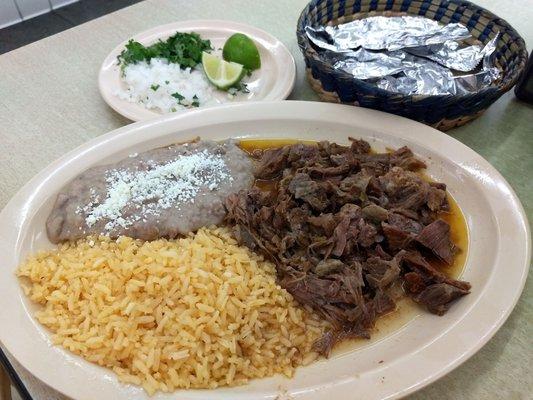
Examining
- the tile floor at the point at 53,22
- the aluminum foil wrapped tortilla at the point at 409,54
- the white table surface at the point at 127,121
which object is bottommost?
the tile floor at the point at 53,22

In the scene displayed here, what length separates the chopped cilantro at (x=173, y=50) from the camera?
86.7 inches

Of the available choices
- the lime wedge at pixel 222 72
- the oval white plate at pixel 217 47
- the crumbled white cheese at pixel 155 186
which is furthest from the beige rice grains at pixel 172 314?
the lime wedge at pixel 222 72

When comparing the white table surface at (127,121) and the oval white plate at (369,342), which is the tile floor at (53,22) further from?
the oval white plate at (369,342)

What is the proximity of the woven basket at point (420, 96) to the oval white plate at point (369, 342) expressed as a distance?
66 millimetres

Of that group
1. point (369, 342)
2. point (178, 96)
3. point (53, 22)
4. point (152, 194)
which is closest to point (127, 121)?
point (178, 96)

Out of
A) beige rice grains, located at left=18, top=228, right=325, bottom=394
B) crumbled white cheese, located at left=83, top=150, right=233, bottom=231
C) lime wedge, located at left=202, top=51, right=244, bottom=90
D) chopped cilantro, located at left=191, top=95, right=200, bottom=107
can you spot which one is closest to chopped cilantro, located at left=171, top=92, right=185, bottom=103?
chopped cilantro, located at left=191, top=95, right=200, bottom=107

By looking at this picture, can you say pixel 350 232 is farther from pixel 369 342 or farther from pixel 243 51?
pixel 243 51

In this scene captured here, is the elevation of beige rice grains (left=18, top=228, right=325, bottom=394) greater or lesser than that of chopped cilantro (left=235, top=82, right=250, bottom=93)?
greater

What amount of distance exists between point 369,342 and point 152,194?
2.79 ft

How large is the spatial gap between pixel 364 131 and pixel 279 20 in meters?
1.13

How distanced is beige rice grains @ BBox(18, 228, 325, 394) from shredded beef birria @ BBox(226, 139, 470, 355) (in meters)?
0.09

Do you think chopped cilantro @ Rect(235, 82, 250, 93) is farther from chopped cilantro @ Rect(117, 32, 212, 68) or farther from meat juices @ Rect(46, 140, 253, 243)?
meat juices @ Rect(46, 140, 253, 243)

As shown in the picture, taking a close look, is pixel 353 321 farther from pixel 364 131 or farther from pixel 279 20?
pixel 279 20

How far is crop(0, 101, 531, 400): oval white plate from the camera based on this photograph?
1183mm
